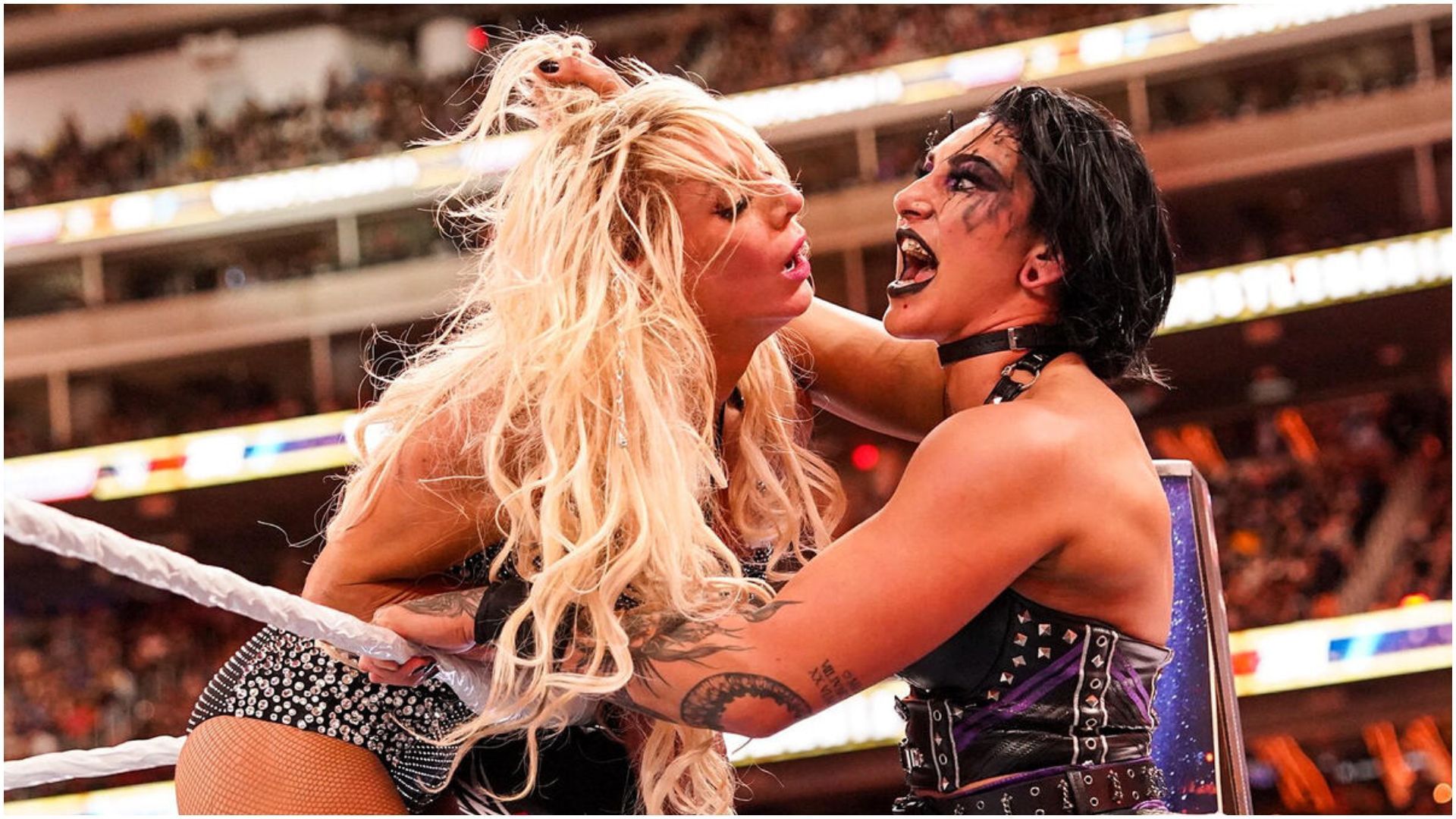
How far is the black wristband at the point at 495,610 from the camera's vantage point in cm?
164

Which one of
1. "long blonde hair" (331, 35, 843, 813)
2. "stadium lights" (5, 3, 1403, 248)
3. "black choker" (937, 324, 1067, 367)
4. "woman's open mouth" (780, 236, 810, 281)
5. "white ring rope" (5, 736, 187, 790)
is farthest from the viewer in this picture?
"stadium lights" (5, 3, 1403, 248)

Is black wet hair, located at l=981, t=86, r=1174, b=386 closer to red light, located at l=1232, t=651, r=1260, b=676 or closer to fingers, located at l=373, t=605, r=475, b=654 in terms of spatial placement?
fingers, located at l=373, t=605, r=475, b=654

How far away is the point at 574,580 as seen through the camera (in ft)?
5.33

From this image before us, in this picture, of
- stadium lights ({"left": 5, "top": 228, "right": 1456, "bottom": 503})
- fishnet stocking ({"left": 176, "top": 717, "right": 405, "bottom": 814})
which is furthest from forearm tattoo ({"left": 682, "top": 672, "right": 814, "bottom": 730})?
stadium lights ({"left": 5, "top": 228, "right": 1456, "bottom": 503})

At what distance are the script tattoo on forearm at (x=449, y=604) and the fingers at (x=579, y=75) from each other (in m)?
0.64

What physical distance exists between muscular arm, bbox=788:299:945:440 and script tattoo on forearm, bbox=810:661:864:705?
1.80 ft

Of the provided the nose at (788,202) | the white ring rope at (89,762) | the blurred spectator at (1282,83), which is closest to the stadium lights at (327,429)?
the blurred spectator at (1282,83)

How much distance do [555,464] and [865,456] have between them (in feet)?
32.9

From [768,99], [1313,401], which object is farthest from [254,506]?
[1313,401]

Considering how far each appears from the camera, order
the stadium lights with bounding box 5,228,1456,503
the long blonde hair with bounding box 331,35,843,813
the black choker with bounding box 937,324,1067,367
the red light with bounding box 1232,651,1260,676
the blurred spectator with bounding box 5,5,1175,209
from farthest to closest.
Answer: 1. the blurred spectator with bounding box 5,5,1175,209
2. the stadium lights with bounding box 5,228,1456,503
3. the red light with bounding box 1232,651,1260,676
4. the black choker with bounding box 937,324,1067,367
5. the long blonde hair with bounding box 331,35,843,813

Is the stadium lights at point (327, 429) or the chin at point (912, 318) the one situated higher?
the chin at point (912, 318)

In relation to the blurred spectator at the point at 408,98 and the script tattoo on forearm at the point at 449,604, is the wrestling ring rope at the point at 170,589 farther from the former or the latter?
the blurred spectator at the point at 408,98

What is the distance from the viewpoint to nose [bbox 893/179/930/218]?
5.96 ft

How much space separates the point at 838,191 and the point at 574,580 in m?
9.41
